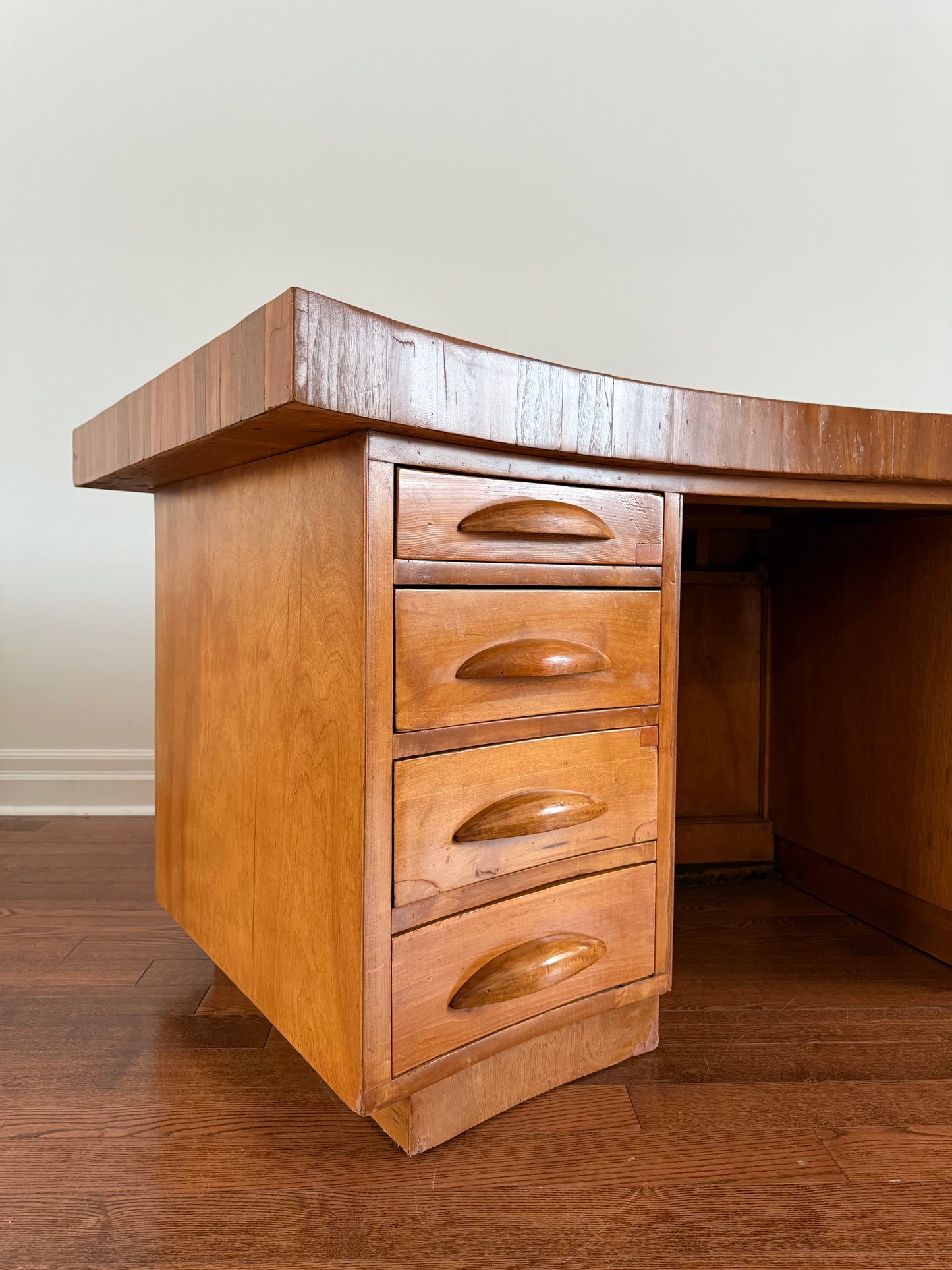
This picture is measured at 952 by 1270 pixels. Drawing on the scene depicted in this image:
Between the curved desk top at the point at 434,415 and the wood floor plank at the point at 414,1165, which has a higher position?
the curved desk top at the point at 434,415

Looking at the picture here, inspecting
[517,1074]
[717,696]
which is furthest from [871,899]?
[517,1074]

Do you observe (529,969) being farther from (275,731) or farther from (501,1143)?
(275,731)

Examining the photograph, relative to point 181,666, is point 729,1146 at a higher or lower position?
lower

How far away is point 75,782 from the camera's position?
5.85ft

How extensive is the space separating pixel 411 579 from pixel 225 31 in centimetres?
179

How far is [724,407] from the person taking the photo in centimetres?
78

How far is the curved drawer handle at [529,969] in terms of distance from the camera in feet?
2.24

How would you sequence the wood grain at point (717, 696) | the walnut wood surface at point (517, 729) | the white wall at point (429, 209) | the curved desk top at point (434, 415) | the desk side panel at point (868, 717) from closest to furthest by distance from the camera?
1. the curved desk top at point (434, 415)
2. the walnut wood surface at point (517, 729)
3. the desk side panel at point (868, 717)
4. the wood grain at point (717, 696)
5. the white wall at point (429, 209)

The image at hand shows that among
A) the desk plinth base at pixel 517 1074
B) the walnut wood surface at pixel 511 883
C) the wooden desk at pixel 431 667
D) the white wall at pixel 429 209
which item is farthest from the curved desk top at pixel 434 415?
the white wall at pixel 429 209

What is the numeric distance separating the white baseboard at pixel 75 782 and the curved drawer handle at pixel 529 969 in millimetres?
1301

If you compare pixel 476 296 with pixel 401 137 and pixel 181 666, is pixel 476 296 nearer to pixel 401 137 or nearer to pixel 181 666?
pixel 401 137

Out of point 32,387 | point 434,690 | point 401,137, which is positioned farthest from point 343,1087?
point 401,137

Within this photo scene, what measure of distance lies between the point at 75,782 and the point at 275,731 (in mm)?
1285

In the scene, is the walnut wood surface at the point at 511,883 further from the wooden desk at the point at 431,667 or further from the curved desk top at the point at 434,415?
the curved desk top at the point at 434,415
